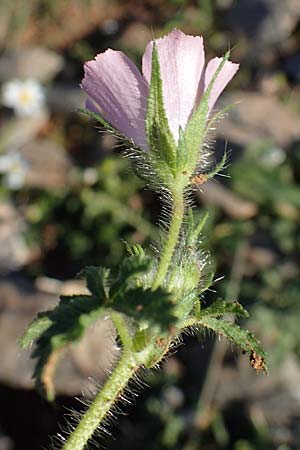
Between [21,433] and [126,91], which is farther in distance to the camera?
[21,433]

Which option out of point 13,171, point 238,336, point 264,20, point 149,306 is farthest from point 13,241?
point 149,306

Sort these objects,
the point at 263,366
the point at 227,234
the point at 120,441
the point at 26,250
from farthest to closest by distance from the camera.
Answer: the point at 26,250 < the point at 227,234 < the point at 120,441 < the point at 263,366

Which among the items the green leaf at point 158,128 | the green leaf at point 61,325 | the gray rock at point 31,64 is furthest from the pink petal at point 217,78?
the gray rock at point 31,64

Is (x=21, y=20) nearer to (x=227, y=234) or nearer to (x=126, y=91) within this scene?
(x=227, y=234)

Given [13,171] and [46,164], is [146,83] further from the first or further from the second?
[46,164]

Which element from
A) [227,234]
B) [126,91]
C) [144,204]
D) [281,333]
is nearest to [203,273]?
[126,91]

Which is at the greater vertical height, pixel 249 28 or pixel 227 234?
pixel 249 28

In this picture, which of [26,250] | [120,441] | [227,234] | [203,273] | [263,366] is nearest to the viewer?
[263,366]

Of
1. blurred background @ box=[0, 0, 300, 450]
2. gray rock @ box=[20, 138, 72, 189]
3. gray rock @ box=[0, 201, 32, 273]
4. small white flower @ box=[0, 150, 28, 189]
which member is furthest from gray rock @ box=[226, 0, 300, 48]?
gray rock @ box=[0, 201, 32, 273]
